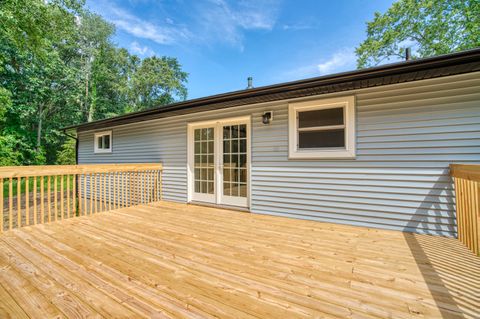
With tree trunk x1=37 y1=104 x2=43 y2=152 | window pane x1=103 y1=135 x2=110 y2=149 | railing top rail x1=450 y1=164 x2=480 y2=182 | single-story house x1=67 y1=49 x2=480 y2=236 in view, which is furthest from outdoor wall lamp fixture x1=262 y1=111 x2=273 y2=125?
tree trunk x1=37 y1=104 x2=43 y2=152

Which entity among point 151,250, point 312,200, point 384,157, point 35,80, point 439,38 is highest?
point 439,38

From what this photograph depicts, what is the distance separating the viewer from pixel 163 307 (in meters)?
1.51

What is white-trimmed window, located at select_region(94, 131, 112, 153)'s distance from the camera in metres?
7.28

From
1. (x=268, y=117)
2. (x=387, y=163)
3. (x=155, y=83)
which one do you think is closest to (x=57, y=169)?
(x=268, y=117)

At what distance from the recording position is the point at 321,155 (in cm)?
366

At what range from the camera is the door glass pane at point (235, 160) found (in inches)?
178

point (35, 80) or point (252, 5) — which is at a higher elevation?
point (252, 5)

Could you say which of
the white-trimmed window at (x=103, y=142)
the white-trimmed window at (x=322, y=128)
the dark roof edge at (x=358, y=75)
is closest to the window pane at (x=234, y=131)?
the dark roof edge at (x=358, y=75)

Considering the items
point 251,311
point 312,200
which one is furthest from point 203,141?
point 251,311

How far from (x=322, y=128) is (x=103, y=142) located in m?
7.51

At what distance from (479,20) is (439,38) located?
1.56 metres

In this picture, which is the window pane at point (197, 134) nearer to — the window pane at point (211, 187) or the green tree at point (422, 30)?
the window pane at point (211, 187)

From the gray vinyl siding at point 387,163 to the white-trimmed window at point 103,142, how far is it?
5431 mm

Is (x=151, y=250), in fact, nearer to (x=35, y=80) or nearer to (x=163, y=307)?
(x=163, y=307)
